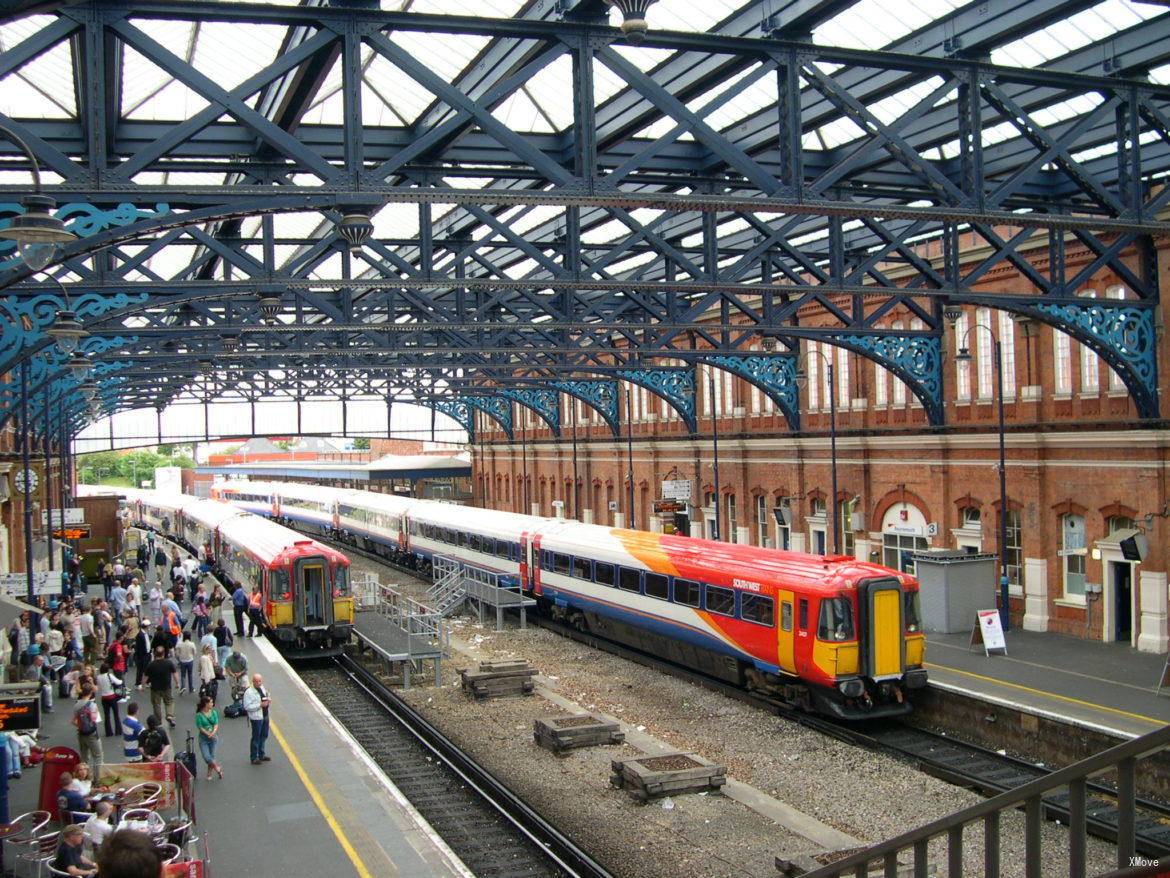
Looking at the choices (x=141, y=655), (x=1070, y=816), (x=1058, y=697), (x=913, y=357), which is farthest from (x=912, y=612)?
(x=1070, y=816)

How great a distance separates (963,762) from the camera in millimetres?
16125

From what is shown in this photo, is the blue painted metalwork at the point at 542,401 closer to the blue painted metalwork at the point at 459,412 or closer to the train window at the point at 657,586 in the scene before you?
the blue painted metalwork at the point at 459,412

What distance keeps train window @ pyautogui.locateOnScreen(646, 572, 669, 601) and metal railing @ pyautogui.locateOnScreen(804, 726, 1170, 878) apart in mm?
17416

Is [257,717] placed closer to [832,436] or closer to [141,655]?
[141,655]

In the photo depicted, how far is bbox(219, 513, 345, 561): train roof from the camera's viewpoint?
2713cm

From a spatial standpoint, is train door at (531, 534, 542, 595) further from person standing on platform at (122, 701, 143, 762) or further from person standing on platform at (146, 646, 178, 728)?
person standing on platform at (122, 701, 143, 762)

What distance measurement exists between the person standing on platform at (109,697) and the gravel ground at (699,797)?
5.36m

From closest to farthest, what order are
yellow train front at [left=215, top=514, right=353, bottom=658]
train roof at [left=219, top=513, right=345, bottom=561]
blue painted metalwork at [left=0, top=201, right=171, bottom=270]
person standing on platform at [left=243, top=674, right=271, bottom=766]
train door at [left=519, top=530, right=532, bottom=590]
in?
blue painted metalwork at [left=0, top=201, right=171, bottom=270] → person standing on platform at [left=243, top=674, right=271, bottom=766] → yellow train front at [left=215, top=514, right=353, bottom=658] → train roof at [left=219, top=513, right=345, bottom=561] → train door at [left=519, top=530, right=532, bottom=590]

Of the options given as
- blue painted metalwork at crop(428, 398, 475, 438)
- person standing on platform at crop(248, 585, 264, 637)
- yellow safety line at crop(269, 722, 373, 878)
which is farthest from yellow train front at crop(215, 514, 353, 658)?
blue painted metalwork at crop(428, 398, 475, 438)

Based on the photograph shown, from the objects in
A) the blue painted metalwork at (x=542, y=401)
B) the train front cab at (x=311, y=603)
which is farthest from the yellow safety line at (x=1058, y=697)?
the blue painted metalwork at (x=542, y=401)

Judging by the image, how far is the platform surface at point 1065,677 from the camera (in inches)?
645

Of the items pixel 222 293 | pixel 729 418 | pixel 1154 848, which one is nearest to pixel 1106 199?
pixel 1154 848

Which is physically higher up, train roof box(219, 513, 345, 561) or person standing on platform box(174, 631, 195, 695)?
train roof box(219, 513, 345, 561)

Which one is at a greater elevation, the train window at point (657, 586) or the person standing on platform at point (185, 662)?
the train window at point (657, 586)
